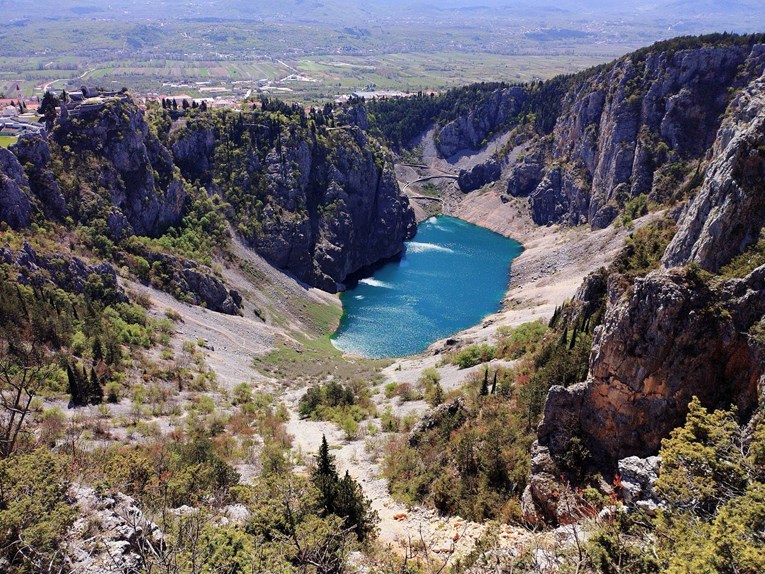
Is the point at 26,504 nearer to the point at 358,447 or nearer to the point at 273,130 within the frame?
the point at 358,447

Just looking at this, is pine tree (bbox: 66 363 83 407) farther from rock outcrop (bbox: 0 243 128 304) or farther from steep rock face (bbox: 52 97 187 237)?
steep rock face (bbox: 52 97 187 237)

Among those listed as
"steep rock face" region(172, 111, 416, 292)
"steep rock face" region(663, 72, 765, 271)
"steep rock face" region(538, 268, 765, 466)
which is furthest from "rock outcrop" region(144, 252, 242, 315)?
"steep rock face" region(663, 72, 765, 271)

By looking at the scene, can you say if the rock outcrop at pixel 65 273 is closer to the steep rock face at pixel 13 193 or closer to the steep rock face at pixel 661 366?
the steep rock face at pixel 13 193

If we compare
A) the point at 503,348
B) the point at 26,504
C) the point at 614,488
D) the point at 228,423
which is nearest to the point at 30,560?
the point at 26,504

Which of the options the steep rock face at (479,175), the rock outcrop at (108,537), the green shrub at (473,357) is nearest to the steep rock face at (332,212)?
the steep rock face at (479,175)

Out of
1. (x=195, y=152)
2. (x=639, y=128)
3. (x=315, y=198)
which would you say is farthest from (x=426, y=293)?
(x=639, y=128)

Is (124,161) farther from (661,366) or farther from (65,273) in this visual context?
(661,366)
